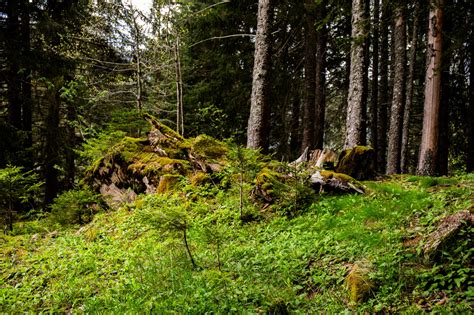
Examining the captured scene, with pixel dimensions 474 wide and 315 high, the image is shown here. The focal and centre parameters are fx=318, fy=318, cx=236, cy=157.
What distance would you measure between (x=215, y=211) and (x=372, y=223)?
286 centimetres

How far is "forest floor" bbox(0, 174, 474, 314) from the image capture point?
3137mm

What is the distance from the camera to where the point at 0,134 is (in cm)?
998

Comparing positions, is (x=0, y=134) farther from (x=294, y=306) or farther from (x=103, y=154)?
(x=294, y=306)

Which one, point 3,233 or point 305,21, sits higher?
point 305,21

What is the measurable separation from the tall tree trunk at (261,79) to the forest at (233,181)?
1.5 inches

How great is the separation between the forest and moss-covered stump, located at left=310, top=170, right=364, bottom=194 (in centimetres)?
3

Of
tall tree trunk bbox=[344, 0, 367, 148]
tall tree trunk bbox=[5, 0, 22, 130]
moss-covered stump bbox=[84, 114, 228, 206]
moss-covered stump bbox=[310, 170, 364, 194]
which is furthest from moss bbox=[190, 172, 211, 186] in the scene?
tall tree trunk bbox=[5, 0, 22, 130]

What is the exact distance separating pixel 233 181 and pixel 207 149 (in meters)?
1.50

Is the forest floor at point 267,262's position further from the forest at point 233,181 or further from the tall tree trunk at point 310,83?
the tall tree trunk at point 310,83

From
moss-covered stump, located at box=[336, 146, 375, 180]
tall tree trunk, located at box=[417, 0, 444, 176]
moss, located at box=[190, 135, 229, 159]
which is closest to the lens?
moss-covered stump, located at box=[336, 146, 375, 180]

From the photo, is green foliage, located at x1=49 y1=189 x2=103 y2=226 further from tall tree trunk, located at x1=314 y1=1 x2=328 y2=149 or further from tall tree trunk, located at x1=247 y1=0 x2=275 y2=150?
tall tree trunk, located at x1=314 y1=1 x2=328 y2=149

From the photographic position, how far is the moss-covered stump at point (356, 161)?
713 centimetres

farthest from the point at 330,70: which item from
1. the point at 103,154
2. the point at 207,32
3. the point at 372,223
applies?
the point at 372,223

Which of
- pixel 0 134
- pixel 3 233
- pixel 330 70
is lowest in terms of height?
pixel 3 233
